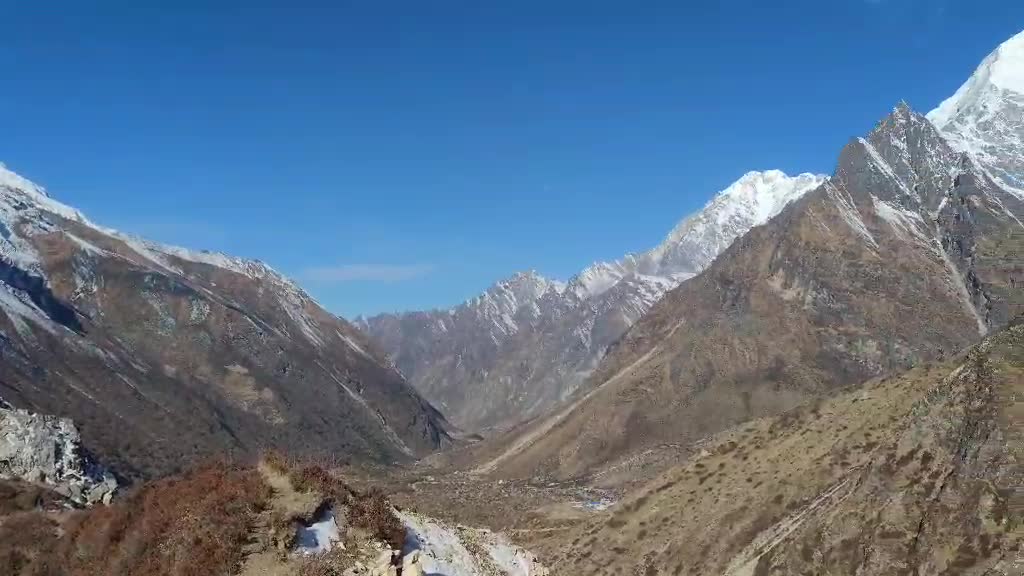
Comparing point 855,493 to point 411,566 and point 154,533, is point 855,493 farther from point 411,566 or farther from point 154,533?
point 154,533

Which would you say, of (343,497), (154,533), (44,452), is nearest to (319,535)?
(343,497)

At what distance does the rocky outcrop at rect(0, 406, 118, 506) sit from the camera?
5431cm

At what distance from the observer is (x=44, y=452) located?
65750 mm

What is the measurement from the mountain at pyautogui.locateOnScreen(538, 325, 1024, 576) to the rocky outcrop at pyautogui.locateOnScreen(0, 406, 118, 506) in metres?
34.9

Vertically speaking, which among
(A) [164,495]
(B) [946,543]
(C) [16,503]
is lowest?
(B) [946,543]

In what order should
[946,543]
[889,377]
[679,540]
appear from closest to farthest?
[946,543], [679,540], [889,377]

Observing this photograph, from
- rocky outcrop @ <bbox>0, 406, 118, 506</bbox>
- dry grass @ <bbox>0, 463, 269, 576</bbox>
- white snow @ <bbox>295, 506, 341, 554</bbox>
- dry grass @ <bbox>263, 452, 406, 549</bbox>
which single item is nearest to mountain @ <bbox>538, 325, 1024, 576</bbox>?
dry grass @ <bbox>263, 452, 406, 549</bbox>

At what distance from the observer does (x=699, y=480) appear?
62344mm

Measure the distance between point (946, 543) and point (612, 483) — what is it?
142m

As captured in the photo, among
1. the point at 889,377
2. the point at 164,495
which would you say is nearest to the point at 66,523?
the point at 164,495

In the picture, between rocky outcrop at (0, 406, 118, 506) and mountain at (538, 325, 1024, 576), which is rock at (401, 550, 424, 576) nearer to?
mountain at (538, 325, 1024, 576)

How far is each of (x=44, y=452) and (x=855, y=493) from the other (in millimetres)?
59348

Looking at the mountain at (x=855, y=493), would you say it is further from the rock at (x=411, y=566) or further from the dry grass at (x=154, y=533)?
the dry grass at (x=154, y=533)

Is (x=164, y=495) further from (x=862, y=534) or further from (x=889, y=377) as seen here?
(x=889, y=377)
